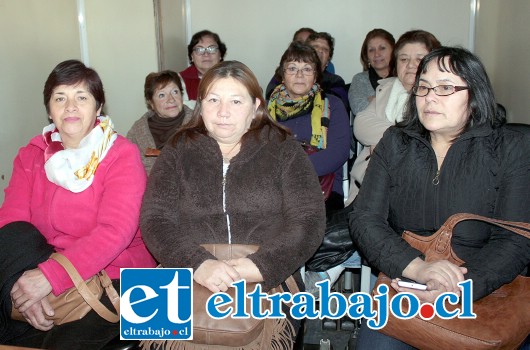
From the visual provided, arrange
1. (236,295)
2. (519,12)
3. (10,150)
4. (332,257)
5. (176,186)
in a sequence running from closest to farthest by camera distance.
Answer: (236,295)
(176,186)
(332,257)
(10,150)
(519,12)

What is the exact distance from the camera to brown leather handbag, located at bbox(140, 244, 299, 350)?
60.4 inches

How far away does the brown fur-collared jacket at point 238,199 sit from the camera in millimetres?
1815

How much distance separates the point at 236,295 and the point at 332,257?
2.76 feet

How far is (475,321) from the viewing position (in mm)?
1496

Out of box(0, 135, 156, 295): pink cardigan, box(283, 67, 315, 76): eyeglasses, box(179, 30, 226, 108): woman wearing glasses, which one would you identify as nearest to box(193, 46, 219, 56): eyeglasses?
box(179, 30, 226, 108): woman wearing glasses

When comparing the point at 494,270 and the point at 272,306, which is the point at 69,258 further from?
the point at 494,270

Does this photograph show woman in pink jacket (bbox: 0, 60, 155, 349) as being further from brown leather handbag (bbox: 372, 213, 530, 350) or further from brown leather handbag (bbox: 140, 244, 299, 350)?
brown leather handbag (bbox: 372, 213, 530, 350)

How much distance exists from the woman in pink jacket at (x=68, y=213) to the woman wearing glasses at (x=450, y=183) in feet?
2.88

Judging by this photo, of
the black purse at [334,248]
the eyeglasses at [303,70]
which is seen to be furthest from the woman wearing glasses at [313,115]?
the black purse at [334,248]

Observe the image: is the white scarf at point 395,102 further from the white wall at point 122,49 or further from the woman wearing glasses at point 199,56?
the white wall at point 122,49

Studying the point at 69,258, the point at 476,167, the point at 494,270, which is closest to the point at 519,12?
the point at 476,167

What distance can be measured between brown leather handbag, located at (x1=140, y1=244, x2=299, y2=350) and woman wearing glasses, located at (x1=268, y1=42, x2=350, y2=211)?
1.18 meters

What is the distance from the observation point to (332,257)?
2.34 metres

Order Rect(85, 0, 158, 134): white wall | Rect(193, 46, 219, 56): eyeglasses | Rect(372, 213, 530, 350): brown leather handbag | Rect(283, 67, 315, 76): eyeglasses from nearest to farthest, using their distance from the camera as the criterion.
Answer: Rect(372, 213, 530, 350): brown leather handbag, Rect(283, 67, 315, 76): eyeglasses, Rect(85, 0, 158, 134): white wall, Rect(193, 46, 219, 56): eyeglasses
